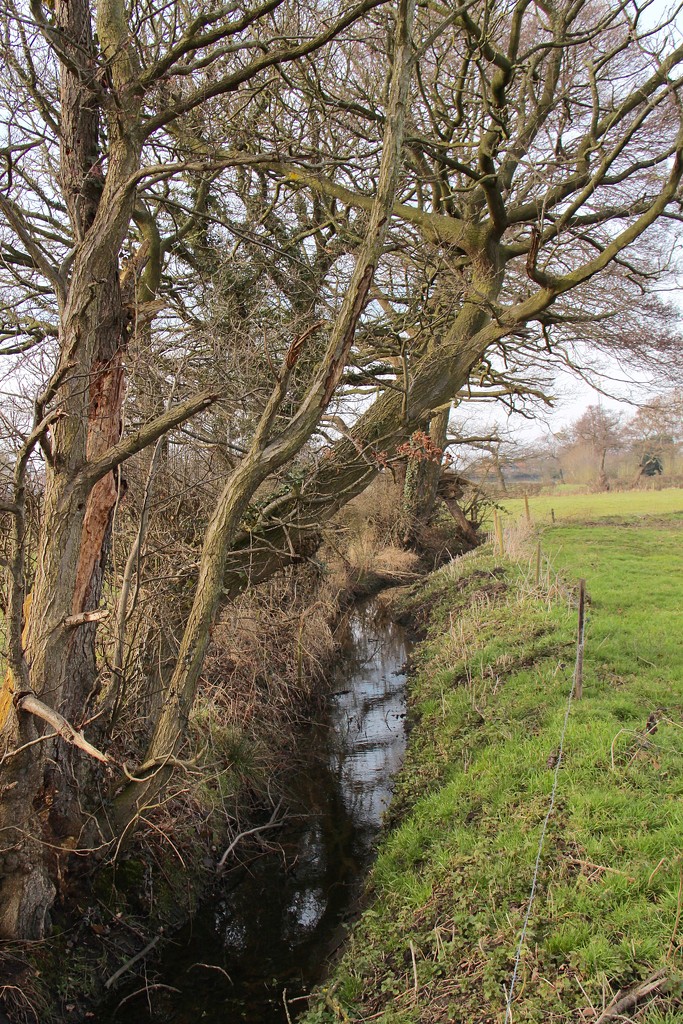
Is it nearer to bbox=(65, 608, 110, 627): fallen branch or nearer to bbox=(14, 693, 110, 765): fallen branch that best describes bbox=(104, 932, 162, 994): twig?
bbox=(14, 693, 110, 765): fallen branch

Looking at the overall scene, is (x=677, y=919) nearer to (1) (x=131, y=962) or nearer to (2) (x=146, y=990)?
(2) (x=146, y=990)

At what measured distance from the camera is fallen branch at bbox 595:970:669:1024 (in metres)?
3.42

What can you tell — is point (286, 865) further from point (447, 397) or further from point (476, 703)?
point (447, 397)

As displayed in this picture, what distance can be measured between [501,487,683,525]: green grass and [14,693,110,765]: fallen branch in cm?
2017

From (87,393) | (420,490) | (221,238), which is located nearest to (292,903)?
(87,393)

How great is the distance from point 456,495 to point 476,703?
11.6 m

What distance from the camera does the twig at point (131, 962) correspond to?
5.19 metres

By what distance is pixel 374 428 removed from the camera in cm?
778

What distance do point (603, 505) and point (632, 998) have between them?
31.7 metres

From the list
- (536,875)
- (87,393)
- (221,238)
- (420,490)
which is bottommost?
(536,875)

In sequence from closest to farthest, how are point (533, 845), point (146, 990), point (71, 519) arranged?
point (533, 845) → point (146, 990) → point (71, 519)

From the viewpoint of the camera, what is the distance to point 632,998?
3.48 metres

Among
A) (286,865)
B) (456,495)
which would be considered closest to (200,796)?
(286,865)

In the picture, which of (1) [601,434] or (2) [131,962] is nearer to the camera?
(2) [131,962]
